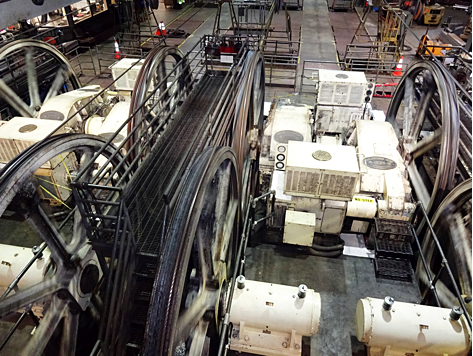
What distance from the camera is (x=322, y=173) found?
616 cm

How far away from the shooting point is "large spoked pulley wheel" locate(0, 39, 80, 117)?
9.13 meters

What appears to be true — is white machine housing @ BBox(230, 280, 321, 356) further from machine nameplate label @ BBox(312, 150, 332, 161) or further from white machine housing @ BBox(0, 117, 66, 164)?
white machine housing @ BBox(0, 117, 66, 164)

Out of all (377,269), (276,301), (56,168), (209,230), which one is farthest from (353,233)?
(56,168)

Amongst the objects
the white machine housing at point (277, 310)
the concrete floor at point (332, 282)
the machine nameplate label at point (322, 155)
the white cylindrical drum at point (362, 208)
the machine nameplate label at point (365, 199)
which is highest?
the machine nameplate label at point (322, 155)

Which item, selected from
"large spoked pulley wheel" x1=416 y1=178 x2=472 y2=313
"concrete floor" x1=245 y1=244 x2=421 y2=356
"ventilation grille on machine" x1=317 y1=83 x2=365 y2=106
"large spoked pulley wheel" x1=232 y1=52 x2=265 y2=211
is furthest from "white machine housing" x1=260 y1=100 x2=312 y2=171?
"large spoked pulley wheel" x1=416 y1=178 x2=472 y2=313

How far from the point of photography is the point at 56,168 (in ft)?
23.4

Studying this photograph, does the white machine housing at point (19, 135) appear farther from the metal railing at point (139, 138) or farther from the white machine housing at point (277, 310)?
the white machine housing at point (277, 310)

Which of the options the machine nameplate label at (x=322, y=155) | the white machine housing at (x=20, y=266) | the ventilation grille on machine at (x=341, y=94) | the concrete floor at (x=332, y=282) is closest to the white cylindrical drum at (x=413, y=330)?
the concrete floor at (x=332, y=282)

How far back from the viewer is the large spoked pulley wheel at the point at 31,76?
913cm

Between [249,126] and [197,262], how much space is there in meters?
5.37

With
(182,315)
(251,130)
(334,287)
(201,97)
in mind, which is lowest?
(334,287)

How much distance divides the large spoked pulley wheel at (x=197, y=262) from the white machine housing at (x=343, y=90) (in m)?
5.56

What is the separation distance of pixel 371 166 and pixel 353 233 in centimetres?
152

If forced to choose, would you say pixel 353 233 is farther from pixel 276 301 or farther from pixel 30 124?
pixel 30 124
